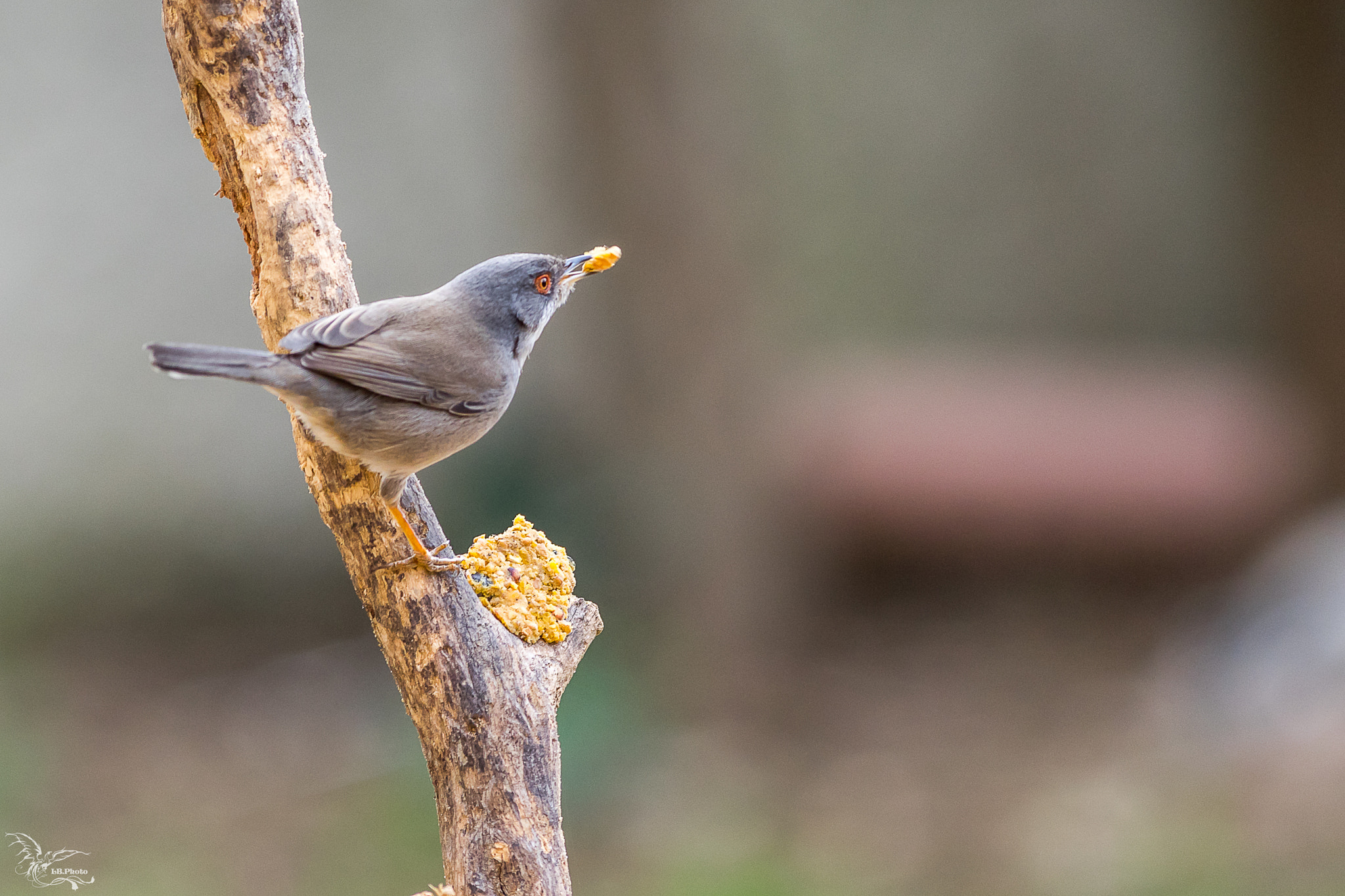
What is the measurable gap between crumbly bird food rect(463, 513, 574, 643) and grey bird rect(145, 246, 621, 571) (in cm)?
14

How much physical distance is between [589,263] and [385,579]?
2.91 ft

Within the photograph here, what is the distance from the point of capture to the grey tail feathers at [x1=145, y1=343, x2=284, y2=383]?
80.7 inches

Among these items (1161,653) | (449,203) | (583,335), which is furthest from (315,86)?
(1161,653)

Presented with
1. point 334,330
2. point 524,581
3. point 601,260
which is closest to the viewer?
point 334,330

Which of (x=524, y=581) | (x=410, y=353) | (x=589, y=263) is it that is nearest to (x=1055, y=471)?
(x=589, y=263)

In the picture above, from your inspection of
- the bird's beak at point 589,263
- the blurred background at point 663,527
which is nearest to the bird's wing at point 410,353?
the bird's beak at point 589,263

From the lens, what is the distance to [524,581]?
2.65m

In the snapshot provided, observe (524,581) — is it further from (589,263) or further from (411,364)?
(589,263)

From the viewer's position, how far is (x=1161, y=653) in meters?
7.99

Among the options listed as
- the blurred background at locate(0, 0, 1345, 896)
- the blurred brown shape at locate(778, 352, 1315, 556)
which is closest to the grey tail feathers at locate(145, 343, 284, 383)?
the blurred background at locate(0, 0, 1345, 896)

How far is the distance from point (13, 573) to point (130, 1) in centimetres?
387

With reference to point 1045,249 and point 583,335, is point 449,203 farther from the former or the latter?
point 1045,249

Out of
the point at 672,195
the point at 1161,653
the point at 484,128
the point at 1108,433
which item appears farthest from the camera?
the point at 1108,433

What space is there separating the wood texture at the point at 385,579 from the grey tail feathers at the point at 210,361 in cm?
22
